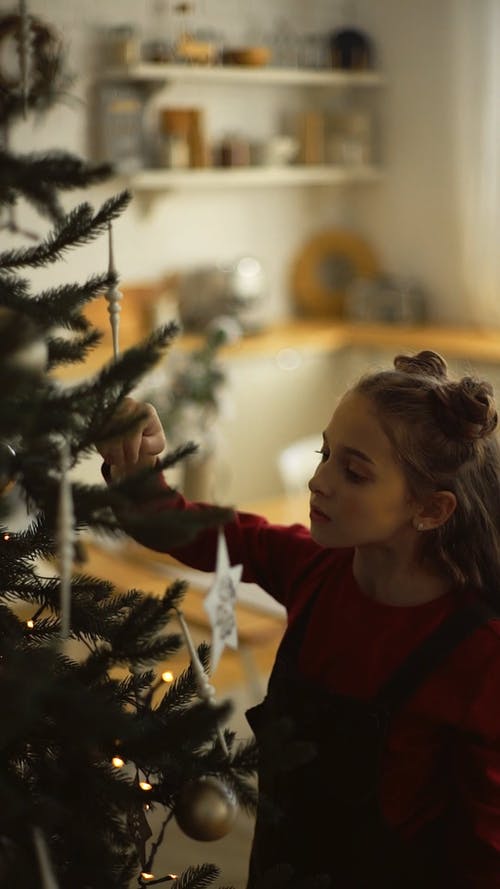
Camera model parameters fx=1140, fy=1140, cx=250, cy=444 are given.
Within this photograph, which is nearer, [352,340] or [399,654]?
[399,654]

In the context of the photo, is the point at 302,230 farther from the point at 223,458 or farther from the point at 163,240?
the point at 223,458

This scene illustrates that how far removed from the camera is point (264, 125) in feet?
14.7

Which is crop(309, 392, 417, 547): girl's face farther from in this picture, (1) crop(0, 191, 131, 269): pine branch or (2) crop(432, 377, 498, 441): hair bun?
(1) crop(0, 191, 131, 269): pine branch

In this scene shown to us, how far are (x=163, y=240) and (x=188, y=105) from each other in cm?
50

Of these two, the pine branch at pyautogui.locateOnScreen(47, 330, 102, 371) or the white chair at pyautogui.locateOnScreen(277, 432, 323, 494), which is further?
the white chair at pyautogui.locateOnScreen(277, 432, 323, 494)

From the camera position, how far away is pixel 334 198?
4.83m

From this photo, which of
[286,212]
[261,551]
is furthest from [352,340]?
[261,551]

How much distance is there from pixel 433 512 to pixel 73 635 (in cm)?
42

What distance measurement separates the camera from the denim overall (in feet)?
4.07

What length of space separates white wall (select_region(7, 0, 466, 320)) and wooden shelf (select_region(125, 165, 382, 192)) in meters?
0.08

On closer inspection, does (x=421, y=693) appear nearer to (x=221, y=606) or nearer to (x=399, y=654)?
(x=399, y=654)

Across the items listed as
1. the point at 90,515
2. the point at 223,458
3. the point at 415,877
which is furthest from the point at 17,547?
the point at 223,458

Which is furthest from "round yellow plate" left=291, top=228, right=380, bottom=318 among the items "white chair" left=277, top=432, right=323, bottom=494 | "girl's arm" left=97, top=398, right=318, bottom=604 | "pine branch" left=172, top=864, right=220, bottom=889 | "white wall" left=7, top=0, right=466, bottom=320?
"pine branch" left=172, top=864, right=220, bottom=889

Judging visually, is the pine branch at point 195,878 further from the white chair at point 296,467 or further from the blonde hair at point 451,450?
the white chair at point 296,467
